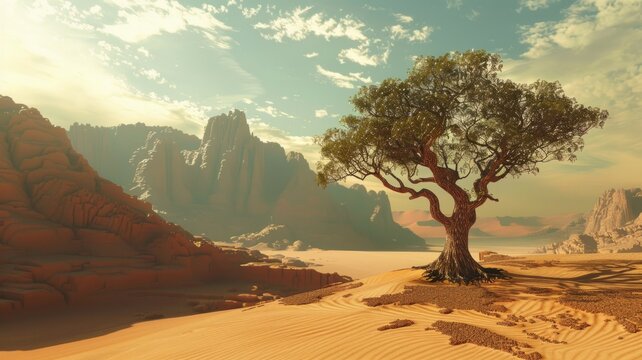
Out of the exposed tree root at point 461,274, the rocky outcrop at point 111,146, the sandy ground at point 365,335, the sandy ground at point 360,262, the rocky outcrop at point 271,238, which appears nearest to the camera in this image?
the sandy ground at point 365,335

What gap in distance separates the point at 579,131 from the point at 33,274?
31455 millimetres

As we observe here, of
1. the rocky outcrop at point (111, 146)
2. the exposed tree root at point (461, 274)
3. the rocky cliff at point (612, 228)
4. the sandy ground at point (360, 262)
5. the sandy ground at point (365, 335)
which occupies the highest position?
the rocky outcrop at point (111, 146)

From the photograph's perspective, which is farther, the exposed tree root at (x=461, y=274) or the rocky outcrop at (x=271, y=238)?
the rocky outcrop at (x=271, y=238)

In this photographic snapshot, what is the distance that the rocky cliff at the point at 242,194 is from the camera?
9681cm

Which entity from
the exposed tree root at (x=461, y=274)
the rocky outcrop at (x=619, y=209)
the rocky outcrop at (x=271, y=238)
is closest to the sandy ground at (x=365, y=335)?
the exposed tree root at (x=461, y=274)

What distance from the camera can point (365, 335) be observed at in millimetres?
9211

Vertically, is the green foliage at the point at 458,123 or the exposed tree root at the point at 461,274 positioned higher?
the green foliage at the point at 458,123

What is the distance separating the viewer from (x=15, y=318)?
61.4 feet

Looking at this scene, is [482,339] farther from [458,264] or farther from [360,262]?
[360,262]

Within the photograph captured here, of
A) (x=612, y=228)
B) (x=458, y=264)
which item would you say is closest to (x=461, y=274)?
(x=458, y=264)

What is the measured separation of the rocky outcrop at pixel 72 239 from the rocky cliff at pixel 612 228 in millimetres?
43888

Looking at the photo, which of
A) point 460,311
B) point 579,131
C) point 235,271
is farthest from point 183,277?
point 579,131

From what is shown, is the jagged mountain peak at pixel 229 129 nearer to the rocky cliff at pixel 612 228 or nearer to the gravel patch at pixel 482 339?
the rocky cliff at pixel 612 228

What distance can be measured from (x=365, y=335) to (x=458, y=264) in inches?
436
